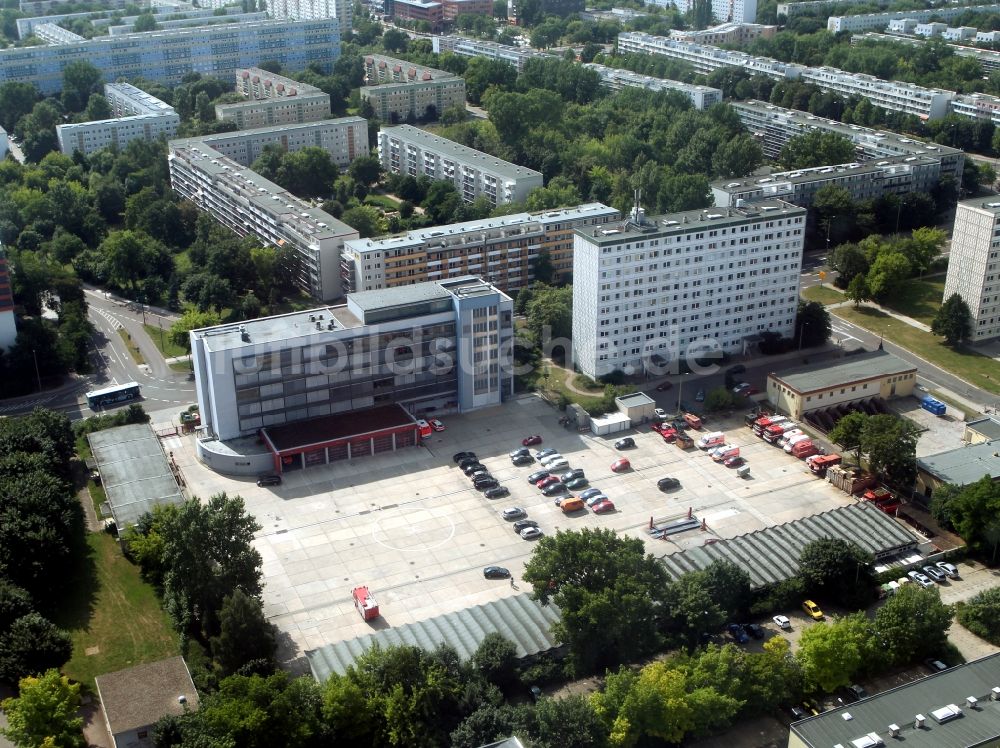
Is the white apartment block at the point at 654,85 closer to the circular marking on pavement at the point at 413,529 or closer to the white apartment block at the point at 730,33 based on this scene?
the white apartment block at the point at 730,33

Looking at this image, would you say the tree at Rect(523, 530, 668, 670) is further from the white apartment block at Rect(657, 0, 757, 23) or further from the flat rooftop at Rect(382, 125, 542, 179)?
the white apartment block at Rect(657, 0, 757, 23)

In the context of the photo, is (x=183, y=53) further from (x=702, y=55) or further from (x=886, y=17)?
(x=886, y=17)

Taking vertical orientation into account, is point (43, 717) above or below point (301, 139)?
below

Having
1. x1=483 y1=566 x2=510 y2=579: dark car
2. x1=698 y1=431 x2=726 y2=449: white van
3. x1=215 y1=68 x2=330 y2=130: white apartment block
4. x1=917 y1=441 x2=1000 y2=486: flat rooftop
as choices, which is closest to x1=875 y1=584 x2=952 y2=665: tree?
x1=917 y1=441 x2=1000 y2=486: flat rooftop

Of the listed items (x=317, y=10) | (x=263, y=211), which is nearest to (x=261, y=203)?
(x=263, y=211)

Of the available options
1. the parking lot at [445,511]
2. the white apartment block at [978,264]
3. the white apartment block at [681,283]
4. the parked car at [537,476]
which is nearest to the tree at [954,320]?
the white apartment block at [978,264]

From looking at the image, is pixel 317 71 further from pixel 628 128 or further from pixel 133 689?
pixel 133 689
